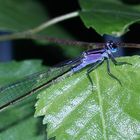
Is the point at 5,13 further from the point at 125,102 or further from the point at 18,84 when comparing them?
the point at 125,102

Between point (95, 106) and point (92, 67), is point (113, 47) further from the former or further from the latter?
point (95, 106)

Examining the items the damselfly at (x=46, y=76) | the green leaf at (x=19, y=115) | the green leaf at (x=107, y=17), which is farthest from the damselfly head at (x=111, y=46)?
the green leaf at (x=19, y=115)

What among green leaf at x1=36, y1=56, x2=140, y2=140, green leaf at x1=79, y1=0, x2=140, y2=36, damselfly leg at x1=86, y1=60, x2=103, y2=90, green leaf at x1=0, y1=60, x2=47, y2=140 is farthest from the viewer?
green leaf at x1=0, y1=60, x2=47, y2=140

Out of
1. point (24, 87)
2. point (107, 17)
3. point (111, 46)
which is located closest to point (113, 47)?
point (111, 46)

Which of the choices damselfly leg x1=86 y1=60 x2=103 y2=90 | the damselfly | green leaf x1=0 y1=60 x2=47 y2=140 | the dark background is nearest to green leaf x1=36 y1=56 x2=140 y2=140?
damselfly leg x1=86 y1=60 x2=103 y2=90

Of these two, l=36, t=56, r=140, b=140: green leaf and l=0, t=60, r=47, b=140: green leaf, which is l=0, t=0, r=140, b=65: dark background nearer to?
l=0, t=60, r=47, b=140: green leaf

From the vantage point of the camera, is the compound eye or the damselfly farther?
the compound eye
